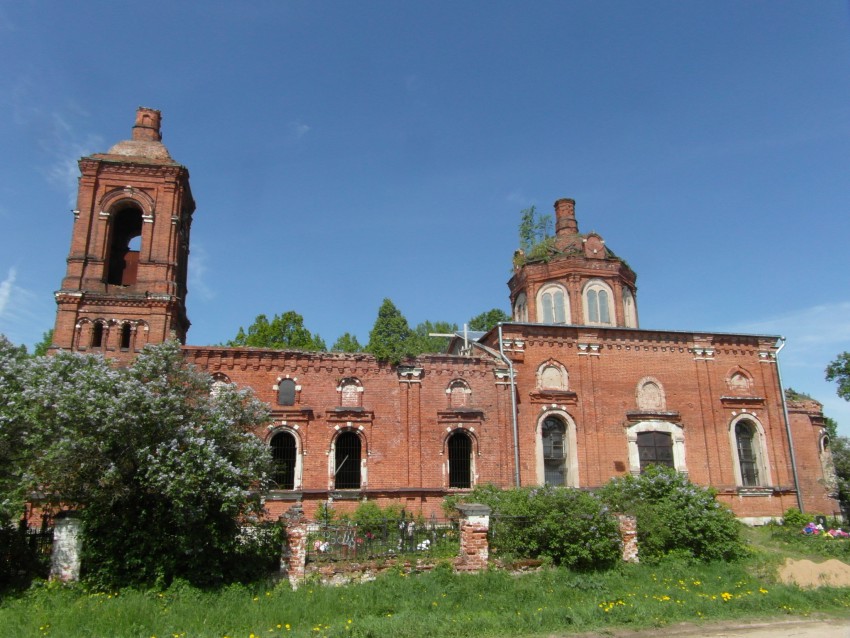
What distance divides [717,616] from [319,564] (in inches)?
309

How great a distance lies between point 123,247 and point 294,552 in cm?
1756

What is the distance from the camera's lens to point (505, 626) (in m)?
A: 10.6

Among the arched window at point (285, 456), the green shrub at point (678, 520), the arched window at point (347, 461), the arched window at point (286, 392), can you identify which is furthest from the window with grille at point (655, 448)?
the arched window at point (286, 392)

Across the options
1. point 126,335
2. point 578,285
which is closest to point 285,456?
point 126,335

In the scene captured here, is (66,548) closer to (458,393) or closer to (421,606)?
(421,606)

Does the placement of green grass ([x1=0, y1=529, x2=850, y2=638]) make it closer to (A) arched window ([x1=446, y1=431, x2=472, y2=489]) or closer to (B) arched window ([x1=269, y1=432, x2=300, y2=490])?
(A) arched window ([x1=446, y1=431, x2=472, y2=489])

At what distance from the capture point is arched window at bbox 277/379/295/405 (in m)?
21.9

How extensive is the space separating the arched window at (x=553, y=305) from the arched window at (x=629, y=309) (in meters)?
2.92

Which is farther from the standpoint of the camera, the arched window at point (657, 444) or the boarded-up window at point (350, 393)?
the arched window at point (657, 444)

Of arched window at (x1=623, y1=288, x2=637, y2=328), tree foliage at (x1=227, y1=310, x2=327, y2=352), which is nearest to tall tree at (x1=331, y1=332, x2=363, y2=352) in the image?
tree foliage at (x1=227, y1=310, x2=327, y2=352)

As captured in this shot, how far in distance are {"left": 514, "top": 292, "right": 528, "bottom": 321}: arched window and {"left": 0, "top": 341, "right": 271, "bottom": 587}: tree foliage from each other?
20072 millimetres

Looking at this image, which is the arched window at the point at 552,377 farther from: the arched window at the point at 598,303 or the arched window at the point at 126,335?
the arched window at the point at 126,335

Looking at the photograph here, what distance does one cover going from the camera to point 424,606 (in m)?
11.6

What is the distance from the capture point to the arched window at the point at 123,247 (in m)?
24.0
